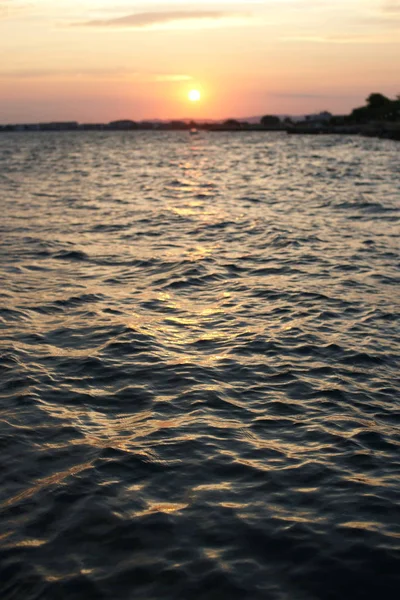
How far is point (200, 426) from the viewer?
33.4 ft

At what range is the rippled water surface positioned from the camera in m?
6.99

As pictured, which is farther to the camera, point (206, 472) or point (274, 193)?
point (274, 193)

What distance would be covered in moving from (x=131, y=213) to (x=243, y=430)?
93.6 ft

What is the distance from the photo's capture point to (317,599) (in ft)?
21.2

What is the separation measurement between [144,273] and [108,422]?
11377 mm

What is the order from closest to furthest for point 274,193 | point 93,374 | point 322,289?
point 93,374 → point 322,289 → point 274,193

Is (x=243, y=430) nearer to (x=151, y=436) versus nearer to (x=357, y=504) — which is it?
(x=151, y=436)

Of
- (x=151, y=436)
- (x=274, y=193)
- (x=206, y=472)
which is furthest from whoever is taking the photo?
(x=274, y=193)

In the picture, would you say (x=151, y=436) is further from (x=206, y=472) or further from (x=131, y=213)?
(x=131, y=213)

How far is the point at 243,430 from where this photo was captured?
32.9ft

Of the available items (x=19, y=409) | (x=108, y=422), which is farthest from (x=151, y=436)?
Answer: (x=19, y=409)

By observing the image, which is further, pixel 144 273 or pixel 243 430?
pixel 144 273

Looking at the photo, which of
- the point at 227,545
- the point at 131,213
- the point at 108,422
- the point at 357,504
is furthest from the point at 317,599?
the point at 131,213

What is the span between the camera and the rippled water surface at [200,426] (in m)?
6.99
